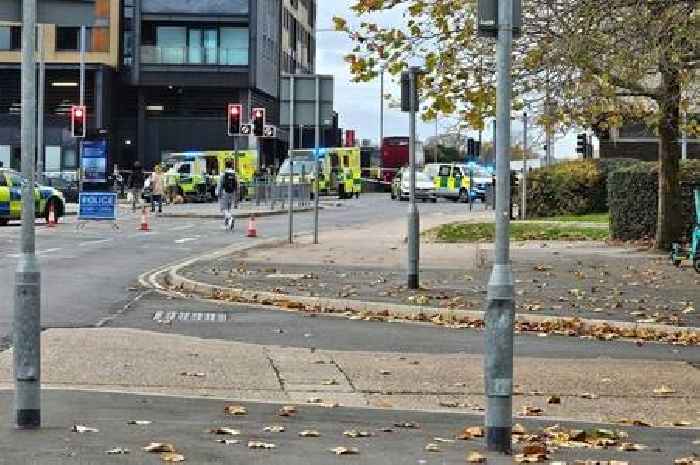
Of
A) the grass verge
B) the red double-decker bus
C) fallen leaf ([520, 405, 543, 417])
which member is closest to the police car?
the grass verge

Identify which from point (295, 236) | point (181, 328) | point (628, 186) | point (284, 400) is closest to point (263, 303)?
point (181, 328)

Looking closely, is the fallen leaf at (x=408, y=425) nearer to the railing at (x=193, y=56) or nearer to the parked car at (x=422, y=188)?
the parked car at (x=422, y=188)

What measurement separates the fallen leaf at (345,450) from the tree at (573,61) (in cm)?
791

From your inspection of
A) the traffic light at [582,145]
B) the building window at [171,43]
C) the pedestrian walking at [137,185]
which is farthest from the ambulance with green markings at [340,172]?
the traffic light at [582,145]

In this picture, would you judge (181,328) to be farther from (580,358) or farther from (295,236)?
(295,236)

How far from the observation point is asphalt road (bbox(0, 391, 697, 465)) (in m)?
7.21

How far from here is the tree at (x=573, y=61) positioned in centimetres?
1500

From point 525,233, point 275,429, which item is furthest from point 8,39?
point 275,429

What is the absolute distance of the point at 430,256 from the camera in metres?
24.1

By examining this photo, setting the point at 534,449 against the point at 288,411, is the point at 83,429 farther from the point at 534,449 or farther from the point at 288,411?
the point at 534,449

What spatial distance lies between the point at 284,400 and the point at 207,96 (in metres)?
63.1

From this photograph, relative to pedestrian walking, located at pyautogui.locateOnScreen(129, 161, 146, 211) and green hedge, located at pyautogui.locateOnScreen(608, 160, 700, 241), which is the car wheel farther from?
green hedge, located at pyautogui.locateOnScreen(608, 160, 700, 241)

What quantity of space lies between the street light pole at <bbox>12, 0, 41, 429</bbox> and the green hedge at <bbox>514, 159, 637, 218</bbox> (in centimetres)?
3189

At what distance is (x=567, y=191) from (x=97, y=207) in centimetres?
1381
